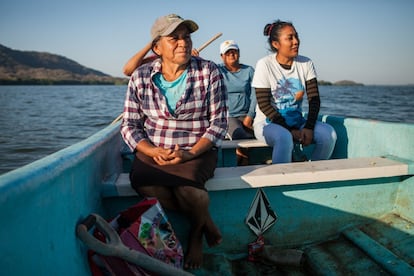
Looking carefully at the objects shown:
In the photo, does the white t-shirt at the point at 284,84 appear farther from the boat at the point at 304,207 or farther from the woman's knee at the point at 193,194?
the woman's knee at the point at 193,194

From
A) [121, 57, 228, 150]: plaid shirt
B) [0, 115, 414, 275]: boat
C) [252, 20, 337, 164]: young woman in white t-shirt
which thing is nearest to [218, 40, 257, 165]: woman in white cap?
[252, 20, 337, 164]: young woman in white t-shirt

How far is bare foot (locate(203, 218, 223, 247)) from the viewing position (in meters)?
1.81

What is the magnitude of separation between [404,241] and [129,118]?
6.07 feet

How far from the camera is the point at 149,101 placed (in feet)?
6.39

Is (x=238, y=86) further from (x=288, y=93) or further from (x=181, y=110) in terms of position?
(x=181, y=110)

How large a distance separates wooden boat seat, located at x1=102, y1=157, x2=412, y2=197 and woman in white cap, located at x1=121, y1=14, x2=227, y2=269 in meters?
0.10

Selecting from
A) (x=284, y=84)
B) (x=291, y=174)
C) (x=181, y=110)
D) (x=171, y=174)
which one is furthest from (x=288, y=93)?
(x=171, y=174)

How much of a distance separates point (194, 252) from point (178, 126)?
0.74 m

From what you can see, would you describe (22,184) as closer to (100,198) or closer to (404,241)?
(100,198)

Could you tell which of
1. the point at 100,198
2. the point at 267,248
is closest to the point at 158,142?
the point at 100,198

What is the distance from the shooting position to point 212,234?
182 centimetres

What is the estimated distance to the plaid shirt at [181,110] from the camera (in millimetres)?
1931

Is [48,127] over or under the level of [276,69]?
under

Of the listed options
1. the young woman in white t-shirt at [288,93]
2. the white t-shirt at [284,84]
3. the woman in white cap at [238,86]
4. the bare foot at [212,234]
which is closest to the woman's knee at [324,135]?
the young woman in white t-shirt at [288,93]
